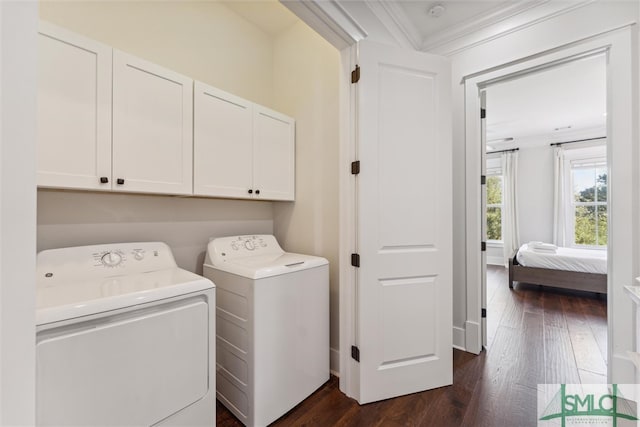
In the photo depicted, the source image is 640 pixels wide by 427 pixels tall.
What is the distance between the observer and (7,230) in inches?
17.9

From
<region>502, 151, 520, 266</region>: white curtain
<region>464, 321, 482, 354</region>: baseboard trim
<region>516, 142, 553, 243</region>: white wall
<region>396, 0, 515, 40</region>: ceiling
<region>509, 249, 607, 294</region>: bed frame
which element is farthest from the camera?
<region>502, 151, 520, 266</region>: white curtain

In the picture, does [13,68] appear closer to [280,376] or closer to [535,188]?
[280,376]

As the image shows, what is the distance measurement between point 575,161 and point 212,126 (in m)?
6.84

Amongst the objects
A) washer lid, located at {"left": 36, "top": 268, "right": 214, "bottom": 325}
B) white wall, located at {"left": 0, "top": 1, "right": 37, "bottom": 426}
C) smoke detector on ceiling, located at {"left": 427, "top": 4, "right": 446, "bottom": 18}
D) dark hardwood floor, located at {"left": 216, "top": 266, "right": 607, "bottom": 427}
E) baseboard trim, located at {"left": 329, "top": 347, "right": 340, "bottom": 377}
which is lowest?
dark hardwood floor, located at {"left": 216, "top": 266, "right": 607, "bottom": 427}

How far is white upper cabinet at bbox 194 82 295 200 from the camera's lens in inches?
69.9

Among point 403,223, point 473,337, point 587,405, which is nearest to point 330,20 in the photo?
point 403,223

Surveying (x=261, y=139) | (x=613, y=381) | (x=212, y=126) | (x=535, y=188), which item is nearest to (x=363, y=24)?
(x=261, y=139)

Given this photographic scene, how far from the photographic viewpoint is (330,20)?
1.57 metres

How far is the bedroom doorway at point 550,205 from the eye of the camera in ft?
7.93

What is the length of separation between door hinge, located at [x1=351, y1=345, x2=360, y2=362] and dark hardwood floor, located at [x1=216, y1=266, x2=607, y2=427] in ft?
0.87

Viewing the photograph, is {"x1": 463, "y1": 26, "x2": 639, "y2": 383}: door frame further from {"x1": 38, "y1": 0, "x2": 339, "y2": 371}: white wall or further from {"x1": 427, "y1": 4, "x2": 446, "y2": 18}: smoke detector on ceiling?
{"x1": 38, "y1": 0, "x2": 339, "y2": 371}: white wall

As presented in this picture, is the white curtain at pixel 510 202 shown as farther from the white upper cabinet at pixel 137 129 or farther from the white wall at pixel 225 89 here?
the white upper cabinet at pixel 137 129

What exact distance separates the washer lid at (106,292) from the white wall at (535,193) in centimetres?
684

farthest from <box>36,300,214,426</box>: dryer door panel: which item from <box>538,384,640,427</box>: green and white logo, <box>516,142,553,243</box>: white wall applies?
<box>516,142,553,243</box>: white wall
